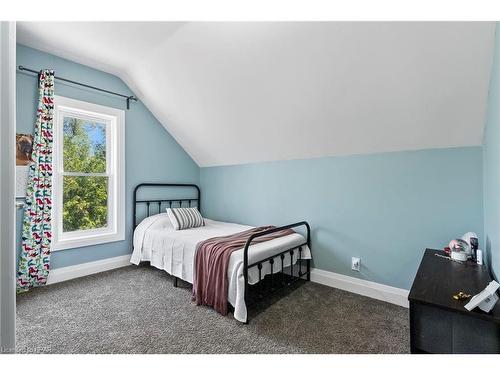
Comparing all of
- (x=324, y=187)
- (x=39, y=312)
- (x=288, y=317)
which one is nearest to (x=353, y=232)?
(x=324, y=187)

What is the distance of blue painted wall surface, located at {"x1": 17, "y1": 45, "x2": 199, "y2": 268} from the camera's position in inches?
97.0

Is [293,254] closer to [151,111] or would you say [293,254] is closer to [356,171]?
[356,171]

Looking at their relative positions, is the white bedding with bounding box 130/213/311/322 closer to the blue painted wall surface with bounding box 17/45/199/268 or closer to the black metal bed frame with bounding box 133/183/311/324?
the black metal bed frame with bounding box 133/183/311/324

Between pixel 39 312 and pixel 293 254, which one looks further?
pixel 293 254

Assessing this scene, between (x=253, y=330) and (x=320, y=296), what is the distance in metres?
0.87

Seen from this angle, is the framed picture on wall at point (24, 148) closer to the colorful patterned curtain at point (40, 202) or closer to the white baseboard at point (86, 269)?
the colorful patterned curtain at point (40, 202)

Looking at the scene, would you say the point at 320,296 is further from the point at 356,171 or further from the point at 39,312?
the point at 39,312

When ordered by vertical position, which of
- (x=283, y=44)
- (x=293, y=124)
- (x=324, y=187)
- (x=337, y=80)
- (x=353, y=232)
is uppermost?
(x=283, y=44)

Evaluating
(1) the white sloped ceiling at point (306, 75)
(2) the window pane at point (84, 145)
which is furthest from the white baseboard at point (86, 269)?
(1) the white sloped ceiling at point (306, 75)

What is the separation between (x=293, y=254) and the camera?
262 cm

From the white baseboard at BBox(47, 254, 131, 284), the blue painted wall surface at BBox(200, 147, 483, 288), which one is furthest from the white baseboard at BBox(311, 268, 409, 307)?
the white baseboard at BBox(47, 254, 131, 284)
